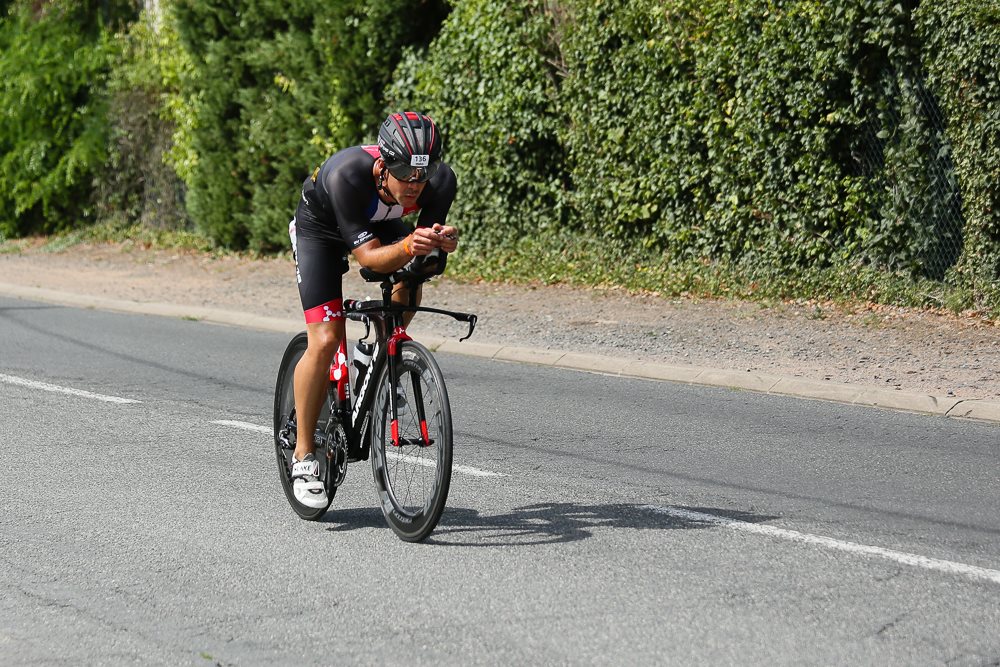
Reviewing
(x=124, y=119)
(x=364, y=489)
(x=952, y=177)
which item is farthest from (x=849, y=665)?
(x=124, y=119)

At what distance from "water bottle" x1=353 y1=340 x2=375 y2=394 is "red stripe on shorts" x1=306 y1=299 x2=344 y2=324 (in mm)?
157

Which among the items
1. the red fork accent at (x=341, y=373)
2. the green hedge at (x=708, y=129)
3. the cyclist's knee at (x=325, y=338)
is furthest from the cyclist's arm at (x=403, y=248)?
the green hedge at (x=708, y=129)

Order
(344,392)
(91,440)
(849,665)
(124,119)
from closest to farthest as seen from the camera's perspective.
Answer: (849,665) < (344,392) < (91,440) < (124,119)

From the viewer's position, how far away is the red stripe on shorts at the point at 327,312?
5.80 meters

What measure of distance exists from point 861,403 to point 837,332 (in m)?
2.54

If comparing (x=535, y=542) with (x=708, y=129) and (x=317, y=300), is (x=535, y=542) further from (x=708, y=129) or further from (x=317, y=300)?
(x=708, y=129)

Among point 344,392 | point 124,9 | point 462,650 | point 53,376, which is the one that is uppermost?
point 124,9

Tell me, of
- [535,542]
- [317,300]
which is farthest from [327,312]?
[535,542]

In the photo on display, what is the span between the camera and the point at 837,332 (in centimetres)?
Result: 1165

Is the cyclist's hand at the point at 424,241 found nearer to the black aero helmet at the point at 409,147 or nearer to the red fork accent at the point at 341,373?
the black aero helmet at the point at 409,147

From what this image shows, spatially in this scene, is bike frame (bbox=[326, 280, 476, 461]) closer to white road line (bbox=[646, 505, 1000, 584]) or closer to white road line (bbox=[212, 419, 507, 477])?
white road line (bbox=[212, 419, 507, 477])

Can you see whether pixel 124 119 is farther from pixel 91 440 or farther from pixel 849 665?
pixel 849 665

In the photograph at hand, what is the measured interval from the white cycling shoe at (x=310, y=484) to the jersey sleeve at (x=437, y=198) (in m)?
1.21

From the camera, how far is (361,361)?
5867 millimetres
